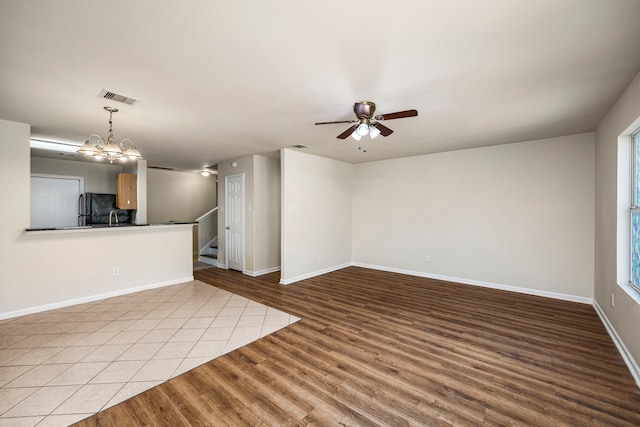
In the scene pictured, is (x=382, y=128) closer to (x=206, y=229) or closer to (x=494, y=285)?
(x=494, y=285)

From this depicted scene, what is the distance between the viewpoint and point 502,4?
1465 mm

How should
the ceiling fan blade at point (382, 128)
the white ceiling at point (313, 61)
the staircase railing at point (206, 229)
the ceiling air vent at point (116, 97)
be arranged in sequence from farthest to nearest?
the staircase railing at point (206, 229) < the ceiling fan blade at point (382, 128) < the ceiling air vent at point (116, 97) < the white ceiling at point (313, 61)

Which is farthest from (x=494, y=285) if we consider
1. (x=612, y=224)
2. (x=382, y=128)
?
(x=382, y=128)

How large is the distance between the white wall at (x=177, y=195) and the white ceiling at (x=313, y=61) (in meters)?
4.35

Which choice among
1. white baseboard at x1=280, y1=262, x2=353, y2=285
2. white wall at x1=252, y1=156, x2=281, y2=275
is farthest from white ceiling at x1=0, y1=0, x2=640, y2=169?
white baseboard at x1=280, y1=262, x2=353, y2=285

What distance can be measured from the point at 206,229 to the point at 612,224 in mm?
8129

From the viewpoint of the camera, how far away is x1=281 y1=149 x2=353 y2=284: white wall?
5035 mm

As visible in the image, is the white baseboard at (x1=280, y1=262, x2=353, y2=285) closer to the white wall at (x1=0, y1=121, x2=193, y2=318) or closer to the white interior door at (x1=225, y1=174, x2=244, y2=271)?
the white interior door at (x1=225, y1=174, x2=244, y2=271)

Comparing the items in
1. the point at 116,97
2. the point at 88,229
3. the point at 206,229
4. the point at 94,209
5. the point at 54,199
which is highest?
the point at 116,97

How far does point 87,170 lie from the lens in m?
6.38

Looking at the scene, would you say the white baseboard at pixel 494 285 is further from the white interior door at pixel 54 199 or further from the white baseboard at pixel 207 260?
the white interior door at pixel 54 199

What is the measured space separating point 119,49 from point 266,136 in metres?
2.32

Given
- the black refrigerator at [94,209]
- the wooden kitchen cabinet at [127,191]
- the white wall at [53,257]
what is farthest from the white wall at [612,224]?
the black refrigerator at [94,209]

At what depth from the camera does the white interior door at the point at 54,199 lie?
5.79m
